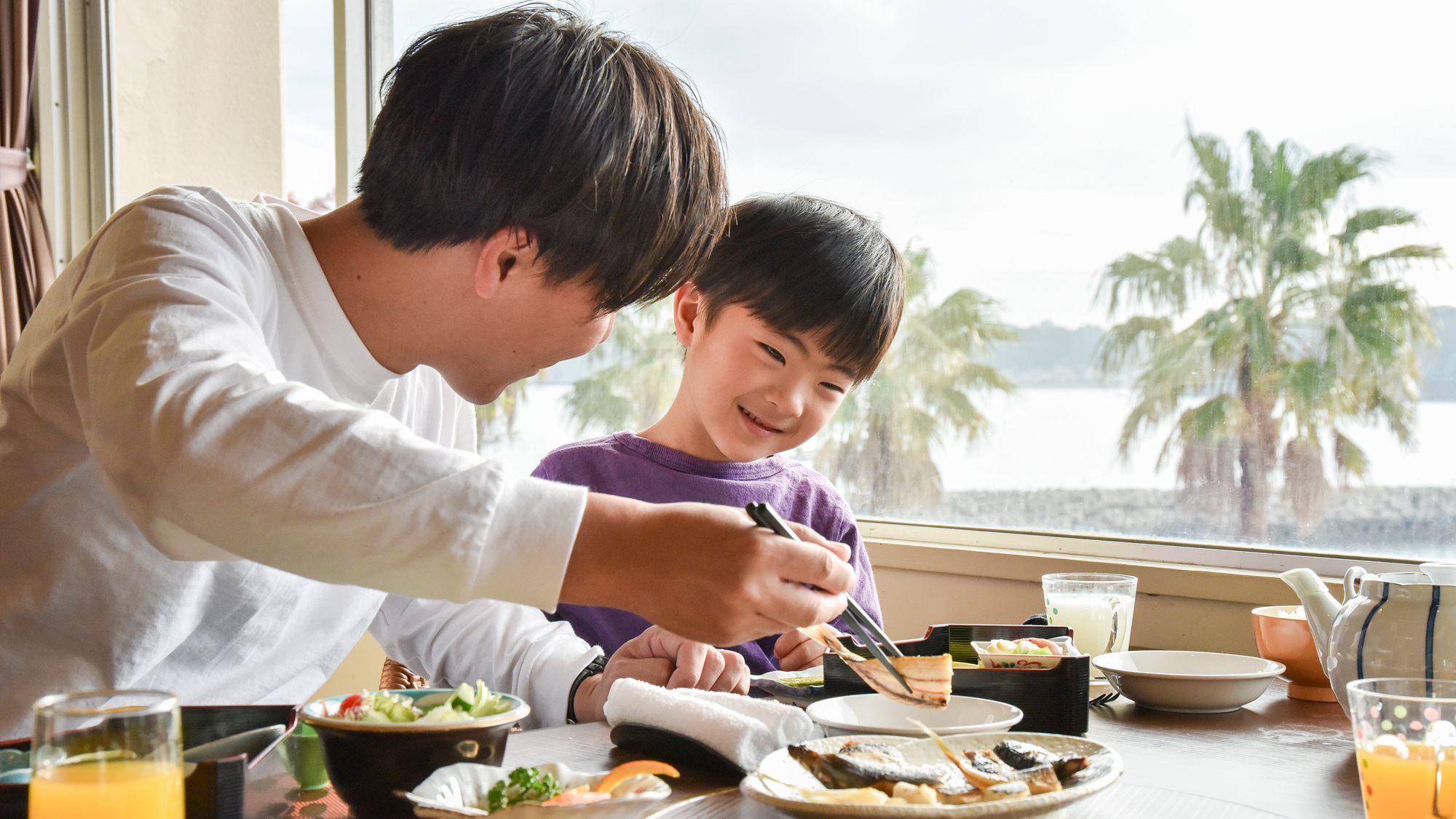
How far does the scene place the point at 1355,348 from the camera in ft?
6.23

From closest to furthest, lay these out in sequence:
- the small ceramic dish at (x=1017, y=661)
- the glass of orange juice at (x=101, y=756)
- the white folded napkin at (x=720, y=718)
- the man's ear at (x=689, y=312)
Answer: the glass of orange juice at (x=101, y=756)
the white folded napkin at (x=720, y=718)
the small ceramic dish at (x=1017, y=661)
the man's ear at (x=689, y=312)

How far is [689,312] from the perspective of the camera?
6.09 feet

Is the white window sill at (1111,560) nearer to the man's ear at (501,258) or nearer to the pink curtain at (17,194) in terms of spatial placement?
the man's ear at (501,258)

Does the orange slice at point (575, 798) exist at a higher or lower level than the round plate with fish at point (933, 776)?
lower

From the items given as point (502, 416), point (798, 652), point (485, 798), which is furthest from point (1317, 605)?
point (502, 416)

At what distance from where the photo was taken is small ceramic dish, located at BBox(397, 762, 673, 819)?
667 millimetres

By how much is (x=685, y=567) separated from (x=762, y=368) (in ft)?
3.31

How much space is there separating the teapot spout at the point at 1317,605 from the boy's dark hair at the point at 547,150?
2.50ft

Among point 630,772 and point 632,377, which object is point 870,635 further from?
point 632,377

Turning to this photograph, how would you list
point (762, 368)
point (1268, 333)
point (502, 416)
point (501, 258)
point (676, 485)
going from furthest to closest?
1. point (502, 416)
2. point (1268, 333)
3. point (676, 485)
4. point (762, 368)
5. point (501, 258)

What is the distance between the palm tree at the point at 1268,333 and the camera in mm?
1885

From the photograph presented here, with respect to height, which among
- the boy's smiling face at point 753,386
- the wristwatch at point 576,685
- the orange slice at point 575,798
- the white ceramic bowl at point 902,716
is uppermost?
the boy's smiling face at point 753,386

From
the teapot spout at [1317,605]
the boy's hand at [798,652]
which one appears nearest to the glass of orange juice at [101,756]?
the boy's hand at [798,652]

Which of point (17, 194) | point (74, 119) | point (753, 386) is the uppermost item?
point (74, 119)
